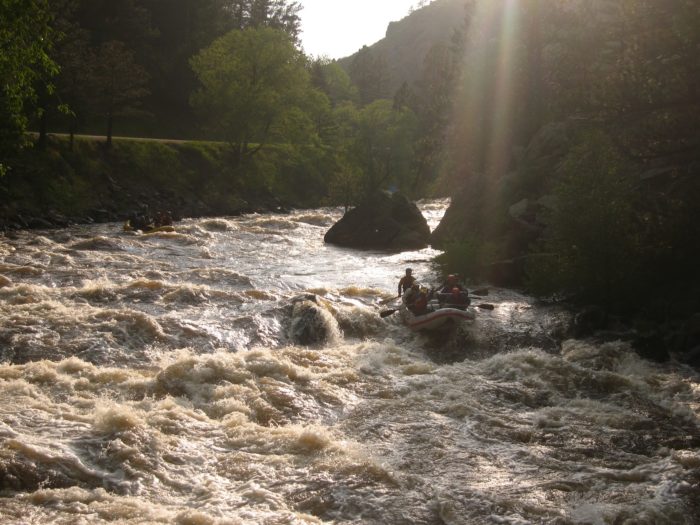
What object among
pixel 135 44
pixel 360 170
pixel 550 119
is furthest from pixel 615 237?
pixel 135 44

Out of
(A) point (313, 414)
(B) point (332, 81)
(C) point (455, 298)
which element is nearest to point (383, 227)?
(C) point (455, 298)

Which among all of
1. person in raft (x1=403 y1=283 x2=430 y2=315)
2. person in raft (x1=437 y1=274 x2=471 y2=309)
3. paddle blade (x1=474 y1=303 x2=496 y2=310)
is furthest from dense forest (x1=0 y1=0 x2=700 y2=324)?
person in raft (x1=403 y1=283 x2=430 y2=315)

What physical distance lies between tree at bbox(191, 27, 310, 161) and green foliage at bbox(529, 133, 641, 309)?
34.7 meters

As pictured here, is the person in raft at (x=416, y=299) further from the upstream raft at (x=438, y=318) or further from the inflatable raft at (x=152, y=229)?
the inflatable raft at (x=152, y=229)

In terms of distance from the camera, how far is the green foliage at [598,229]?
18.6m

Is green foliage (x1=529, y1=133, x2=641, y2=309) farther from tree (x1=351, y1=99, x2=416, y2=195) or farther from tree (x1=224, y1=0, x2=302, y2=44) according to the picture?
tree (x1=224, y1=0, x2=302, y2=44)

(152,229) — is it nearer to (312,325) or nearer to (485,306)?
(312,325)

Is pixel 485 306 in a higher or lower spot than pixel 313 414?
higher

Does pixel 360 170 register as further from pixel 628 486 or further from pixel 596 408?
pixel 628 486

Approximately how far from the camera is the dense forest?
17391 mm

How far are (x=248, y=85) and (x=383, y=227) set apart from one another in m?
21.1

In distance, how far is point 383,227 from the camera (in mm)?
36188

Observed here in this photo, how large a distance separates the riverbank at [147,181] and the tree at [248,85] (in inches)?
105

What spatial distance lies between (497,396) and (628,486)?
4.02 meters
